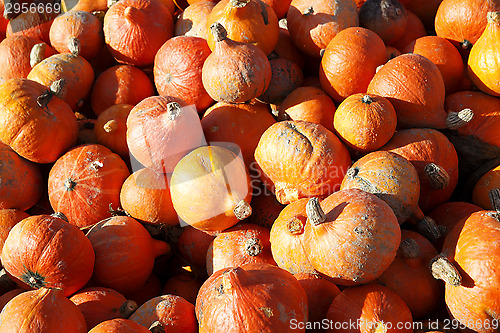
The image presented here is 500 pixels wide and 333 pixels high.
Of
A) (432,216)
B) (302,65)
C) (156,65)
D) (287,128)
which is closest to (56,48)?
(156,65)

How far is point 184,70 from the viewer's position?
3.93m

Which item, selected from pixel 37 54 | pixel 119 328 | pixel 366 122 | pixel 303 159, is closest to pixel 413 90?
pixel 366 122

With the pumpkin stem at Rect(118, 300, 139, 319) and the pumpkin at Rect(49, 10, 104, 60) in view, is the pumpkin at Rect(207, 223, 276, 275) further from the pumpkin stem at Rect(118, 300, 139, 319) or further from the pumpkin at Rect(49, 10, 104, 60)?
the pumpkin at Rect(49, 10, 104, 60)

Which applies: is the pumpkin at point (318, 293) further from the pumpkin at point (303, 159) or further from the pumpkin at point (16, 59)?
the pumpkin at point (16, 59)

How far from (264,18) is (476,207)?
2.43 metres

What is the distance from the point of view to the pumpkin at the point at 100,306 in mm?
2771

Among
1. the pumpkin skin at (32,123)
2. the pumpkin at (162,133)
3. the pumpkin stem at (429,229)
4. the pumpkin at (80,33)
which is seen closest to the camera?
the pumpkin stem at (429,229)

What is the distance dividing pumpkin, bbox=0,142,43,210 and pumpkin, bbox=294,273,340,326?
2.53m

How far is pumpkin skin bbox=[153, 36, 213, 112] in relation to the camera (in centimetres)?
392

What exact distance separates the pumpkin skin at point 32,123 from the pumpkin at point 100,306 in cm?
139

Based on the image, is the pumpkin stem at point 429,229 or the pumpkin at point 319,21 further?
the pumpkin at point 319,21

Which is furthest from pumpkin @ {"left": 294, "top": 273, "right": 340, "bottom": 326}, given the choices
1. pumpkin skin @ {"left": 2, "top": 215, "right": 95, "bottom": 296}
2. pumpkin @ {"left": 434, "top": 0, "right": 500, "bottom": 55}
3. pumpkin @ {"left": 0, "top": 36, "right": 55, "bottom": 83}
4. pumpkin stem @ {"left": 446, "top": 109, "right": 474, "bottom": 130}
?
pumpkin @ {"left": 0, "top": 36, "right": 55, "bottom": 83}

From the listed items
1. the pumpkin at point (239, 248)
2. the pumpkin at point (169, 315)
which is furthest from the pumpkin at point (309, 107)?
the pumpkin at point (169, 315)

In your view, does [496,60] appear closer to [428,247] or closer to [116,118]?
[428,247]
